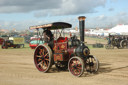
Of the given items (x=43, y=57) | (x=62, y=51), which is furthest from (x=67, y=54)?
(x=43, y=57)

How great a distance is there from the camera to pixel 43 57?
7055mm

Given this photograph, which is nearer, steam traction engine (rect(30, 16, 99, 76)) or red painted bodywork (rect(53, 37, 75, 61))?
steam traction engine (rect(30, 16, 99, 76))

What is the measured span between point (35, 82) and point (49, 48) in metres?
1.78

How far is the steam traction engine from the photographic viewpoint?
6070 millimetres

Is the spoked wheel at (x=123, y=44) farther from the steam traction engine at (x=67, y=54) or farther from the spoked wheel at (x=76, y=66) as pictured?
the spoked wheel at (x=76, y=66)

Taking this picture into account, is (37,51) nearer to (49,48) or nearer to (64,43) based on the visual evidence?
(49,48)

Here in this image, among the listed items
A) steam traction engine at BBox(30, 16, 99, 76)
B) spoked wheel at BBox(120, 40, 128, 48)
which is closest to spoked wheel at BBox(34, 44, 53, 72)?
steam traction engine at BBox(30, 16, 99, 76)

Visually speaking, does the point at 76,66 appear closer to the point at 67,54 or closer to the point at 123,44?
the point at 67,54

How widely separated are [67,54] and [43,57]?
1.01 meters

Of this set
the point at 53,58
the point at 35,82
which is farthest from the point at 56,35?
the point at 35,82

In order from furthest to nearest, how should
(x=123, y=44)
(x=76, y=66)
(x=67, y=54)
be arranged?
(x=123, y=44) → (x=67, y=54) → (x=76, y=66)

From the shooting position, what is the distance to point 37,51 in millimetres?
7402

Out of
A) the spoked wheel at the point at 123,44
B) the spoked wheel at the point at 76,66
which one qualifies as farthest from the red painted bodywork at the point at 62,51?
the spoked wheel at the point at 123,44

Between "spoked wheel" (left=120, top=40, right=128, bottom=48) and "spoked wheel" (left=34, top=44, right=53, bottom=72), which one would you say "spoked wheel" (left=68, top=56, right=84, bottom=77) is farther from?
"spoked wheel" (left=120, top=40, right=128, bottom=48)
